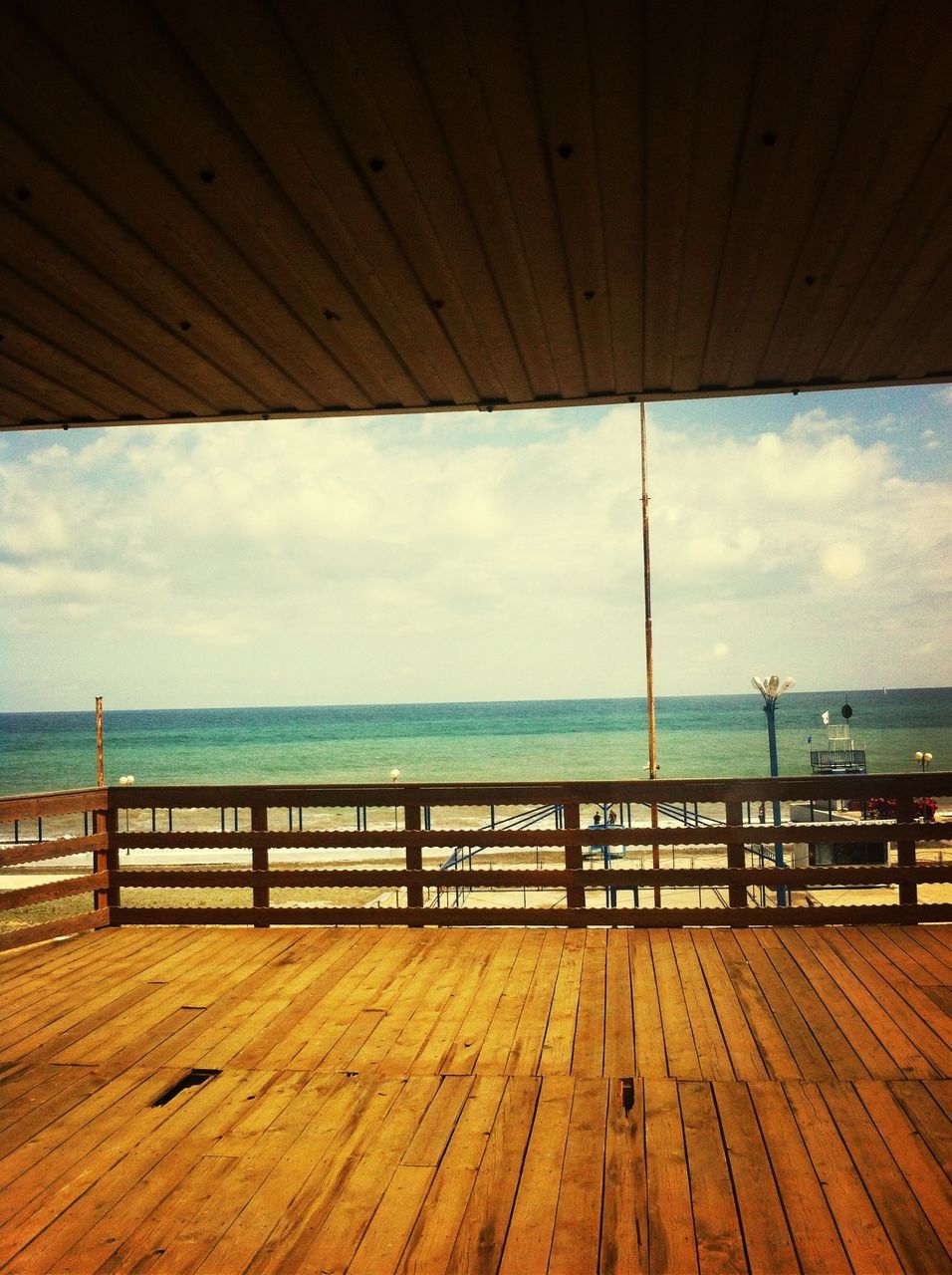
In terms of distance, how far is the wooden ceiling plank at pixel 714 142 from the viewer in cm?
182

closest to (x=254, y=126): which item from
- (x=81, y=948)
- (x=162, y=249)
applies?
(x=162, y=249)

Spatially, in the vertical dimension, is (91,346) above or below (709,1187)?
above

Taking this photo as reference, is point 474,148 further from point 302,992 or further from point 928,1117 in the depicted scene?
point 302,992

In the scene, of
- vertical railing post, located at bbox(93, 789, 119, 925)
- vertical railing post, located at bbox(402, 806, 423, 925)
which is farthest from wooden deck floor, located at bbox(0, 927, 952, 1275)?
vertical railing post, located at bbox(93, 789, 119, 925)

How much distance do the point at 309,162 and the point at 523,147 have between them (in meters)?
0.58

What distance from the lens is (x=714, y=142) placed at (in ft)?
7.10

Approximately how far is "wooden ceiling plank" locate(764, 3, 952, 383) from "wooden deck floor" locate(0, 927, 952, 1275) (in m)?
2.78

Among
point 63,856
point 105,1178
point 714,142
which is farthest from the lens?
point 63,856

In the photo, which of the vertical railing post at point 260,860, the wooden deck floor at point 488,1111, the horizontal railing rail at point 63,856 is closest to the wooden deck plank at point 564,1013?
the wooden deck floor at point 488,1111

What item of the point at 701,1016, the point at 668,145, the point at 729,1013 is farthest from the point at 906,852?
the point at 668,145

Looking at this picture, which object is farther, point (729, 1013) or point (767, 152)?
point (729, 1013)

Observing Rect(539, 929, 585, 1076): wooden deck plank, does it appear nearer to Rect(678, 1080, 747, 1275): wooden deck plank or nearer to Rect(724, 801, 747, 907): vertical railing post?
Rect(678, 1080, 747, 1275): wooden deck plank

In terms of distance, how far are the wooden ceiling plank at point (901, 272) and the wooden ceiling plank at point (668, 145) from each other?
2.11 ft

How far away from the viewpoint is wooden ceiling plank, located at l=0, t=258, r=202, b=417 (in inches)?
113
